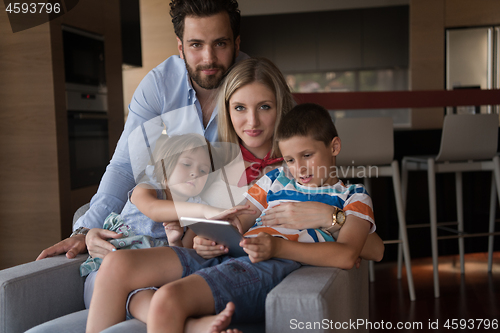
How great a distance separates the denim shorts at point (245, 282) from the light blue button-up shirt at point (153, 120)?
2.21 ft

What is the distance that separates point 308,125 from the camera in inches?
53.1

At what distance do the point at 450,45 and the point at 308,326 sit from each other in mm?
5150

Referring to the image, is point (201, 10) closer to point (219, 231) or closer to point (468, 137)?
point (219, 231)

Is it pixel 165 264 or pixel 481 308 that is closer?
pixel 165 264

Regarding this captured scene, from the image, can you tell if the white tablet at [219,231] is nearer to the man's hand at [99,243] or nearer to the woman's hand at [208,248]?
the woman's hand at [208,248]

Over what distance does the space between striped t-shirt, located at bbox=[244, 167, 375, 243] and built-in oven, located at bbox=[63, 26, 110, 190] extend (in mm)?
1930

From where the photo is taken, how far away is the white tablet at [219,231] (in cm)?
106

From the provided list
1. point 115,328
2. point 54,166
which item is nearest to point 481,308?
point 115,328

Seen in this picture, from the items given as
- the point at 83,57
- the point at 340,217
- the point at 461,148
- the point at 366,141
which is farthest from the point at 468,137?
the point at 83,57

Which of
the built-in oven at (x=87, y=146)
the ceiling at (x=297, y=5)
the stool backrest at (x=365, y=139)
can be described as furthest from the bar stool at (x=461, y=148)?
the ceiling at (x=297, y=5)

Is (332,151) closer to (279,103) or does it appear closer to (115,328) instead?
(279,103)

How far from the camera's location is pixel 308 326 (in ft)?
3.17

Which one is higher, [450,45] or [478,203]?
[450,45]

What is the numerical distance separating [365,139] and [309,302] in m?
1.76
